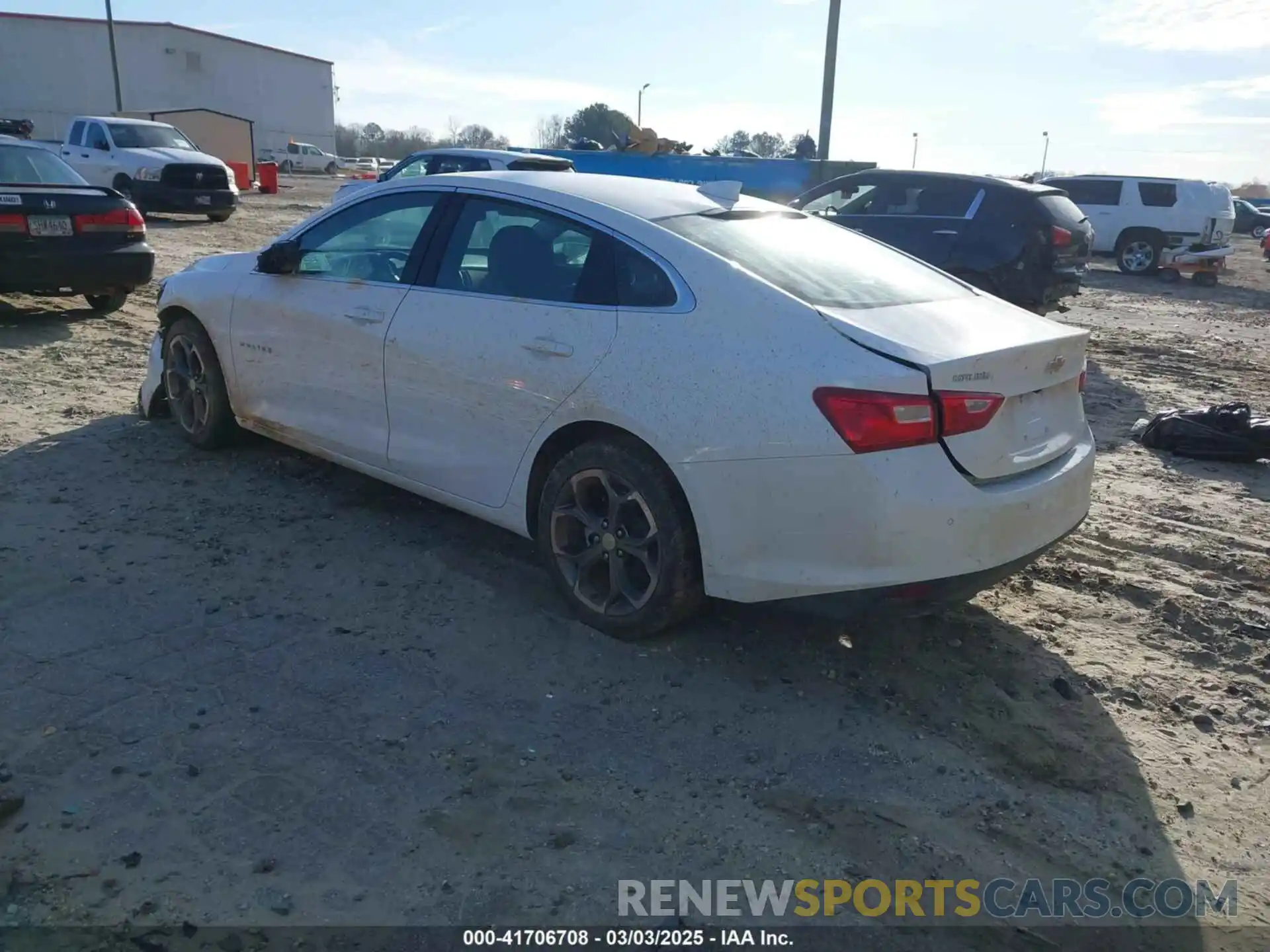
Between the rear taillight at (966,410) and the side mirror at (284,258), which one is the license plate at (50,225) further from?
the rear taillight at (966,410)

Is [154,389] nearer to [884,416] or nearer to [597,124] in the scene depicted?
[884,416]

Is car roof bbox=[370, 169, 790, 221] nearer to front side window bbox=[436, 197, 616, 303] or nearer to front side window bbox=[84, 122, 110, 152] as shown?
front side window bbox=[436, 197, 616, 303]

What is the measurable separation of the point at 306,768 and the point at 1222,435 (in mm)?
5981

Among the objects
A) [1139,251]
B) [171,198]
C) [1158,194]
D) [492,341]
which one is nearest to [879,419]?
[492,341]

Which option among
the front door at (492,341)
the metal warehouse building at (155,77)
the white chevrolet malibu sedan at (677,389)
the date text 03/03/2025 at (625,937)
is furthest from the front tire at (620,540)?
the metal warehouse building at (155,77)

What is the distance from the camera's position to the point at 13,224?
→ 26.7ft

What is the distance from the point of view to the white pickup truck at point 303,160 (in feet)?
190

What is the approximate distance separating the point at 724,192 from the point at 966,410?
1710 mm

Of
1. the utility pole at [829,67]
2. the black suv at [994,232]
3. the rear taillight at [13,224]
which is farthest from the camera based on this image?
the utility pole at [829,67]

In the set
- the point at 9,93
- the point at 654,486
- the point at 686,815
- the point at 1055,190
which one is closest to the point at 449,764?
the point at 686,815

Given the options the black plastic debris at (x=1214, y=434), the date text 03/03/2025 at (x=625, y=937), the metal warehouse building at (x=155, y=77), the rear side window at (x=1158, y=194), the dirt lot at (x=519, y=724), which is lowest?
the date text 03/03/2025 at (x=625, y=937)

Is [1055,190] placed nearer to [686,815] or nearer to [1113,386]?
[1113,386]

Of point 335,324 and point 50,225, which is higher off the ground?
point 50,225

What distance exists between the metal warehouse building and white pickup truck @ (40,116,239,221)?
1671 inches
